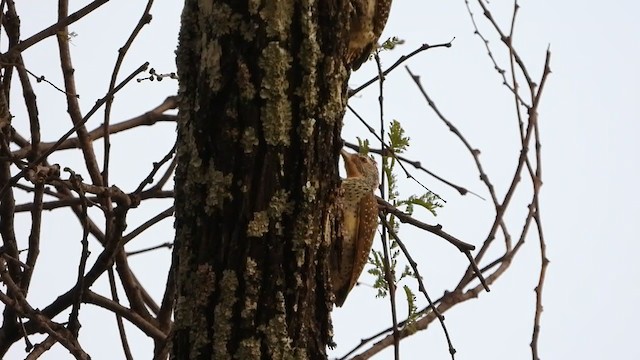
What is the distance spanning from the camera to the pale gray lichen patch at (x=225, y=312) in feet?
5.40

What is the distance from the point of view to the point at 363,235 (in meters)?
3.72

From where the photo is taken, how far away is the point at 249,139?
1648 millimetres

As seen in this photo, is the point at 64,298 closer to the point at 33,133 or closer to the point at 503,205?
the point at 33,133

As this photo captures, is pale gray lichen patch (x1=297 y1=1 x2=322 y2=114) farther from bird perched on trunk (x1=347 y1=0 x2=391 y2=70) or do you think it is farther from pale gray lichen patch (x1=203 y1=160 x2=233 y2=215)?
bird perched on trunk (x1=347 y1=0 x2=391 y2=70)

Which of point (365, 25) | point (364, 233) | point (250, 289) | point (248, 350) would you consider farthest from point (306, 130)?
point (364, 233)

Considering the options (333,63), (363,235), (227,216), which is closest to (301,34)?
(333,63)

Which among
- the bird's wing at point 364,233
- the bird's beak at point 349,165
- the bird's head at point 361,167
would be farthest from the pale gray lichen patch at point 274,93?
the bird's beak at point 349,165

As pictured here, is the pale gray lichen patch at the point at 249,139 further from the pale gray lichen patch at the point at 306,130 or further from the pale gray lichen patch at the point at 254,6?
the pale gray lichen patch at the point at 254,6

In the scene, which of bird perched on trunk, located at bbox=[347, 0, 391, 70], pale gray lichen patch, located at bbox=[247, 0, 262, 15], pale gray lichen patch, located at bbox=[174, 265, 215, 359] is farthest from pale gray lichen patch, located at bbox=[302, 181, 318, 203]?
bird perched on trunk, located at bbox=[347, 0, 391, 70]

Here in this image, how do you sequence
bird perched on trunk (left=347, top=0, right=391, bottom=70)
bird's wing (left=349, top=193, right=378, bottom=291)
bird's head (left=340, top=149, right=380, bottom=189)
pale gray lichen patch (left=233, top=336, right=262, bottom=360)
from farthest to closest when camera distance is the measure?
bird's head (left=340, top=149, right=380, bottom=189)
bird's wing (left=349, top=193, right=378, bottom=291)
bird perched on trunk (left=347, top=0, right=391, bottom=70)
pale gray lichen patch (left=233, top=336, right=262, bottom=360)

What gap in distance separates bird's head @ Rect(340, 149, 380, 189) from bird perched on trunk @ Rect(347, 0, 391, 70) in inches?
56.2

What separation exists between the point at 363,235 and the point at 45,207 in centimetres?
132

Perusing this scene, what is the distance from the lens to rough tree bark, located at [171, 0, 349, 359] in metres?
1.65

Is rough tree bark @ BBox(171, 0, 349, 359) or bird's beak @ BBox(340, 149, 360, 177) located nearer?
rough tree bark @ BBox(171, 0, 349, 359)
